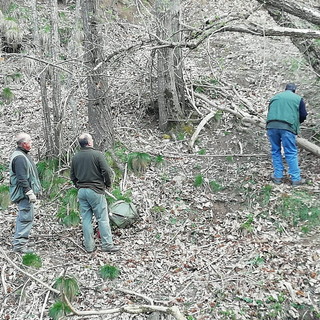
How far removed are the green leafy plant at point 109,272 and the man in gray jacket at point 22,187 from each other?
1.34 m

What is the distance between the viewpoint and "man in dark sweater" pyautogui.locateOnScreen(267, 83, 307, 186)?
820cm

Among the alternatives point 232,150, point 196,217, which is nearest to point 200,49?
point 232,150

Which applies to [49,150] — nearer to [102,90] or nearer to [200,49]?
[102,90]

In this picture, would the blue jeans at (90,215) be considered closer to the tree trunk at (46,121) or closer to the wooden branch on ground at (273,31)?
the tree trunk at (46,121)

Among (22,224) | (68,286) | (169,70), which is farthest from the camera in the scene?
(169,70)

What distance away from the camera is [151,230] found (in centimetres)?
800

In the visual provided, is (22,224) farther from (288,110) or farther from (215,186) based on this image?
(288,110)

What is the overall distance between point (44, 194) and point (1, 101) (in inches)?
156

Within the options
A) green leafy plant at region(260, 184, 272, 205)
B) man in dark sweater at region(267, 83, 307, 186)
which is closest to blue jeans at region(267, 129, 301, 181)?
man in dark sweater at region(267, 83, 307, 186)

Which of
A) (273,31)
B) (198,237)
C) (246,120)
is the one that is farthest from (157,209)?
(273,31)

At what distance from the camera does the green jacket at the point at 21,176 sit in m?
7.07

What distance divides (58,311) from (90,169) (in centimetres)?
220

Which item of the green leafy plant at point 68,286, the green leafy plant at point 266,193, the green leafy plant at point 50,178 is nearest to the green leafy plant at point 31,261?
the green leafy plant at point 68,286

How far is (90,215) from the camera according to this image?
7.42 metres
